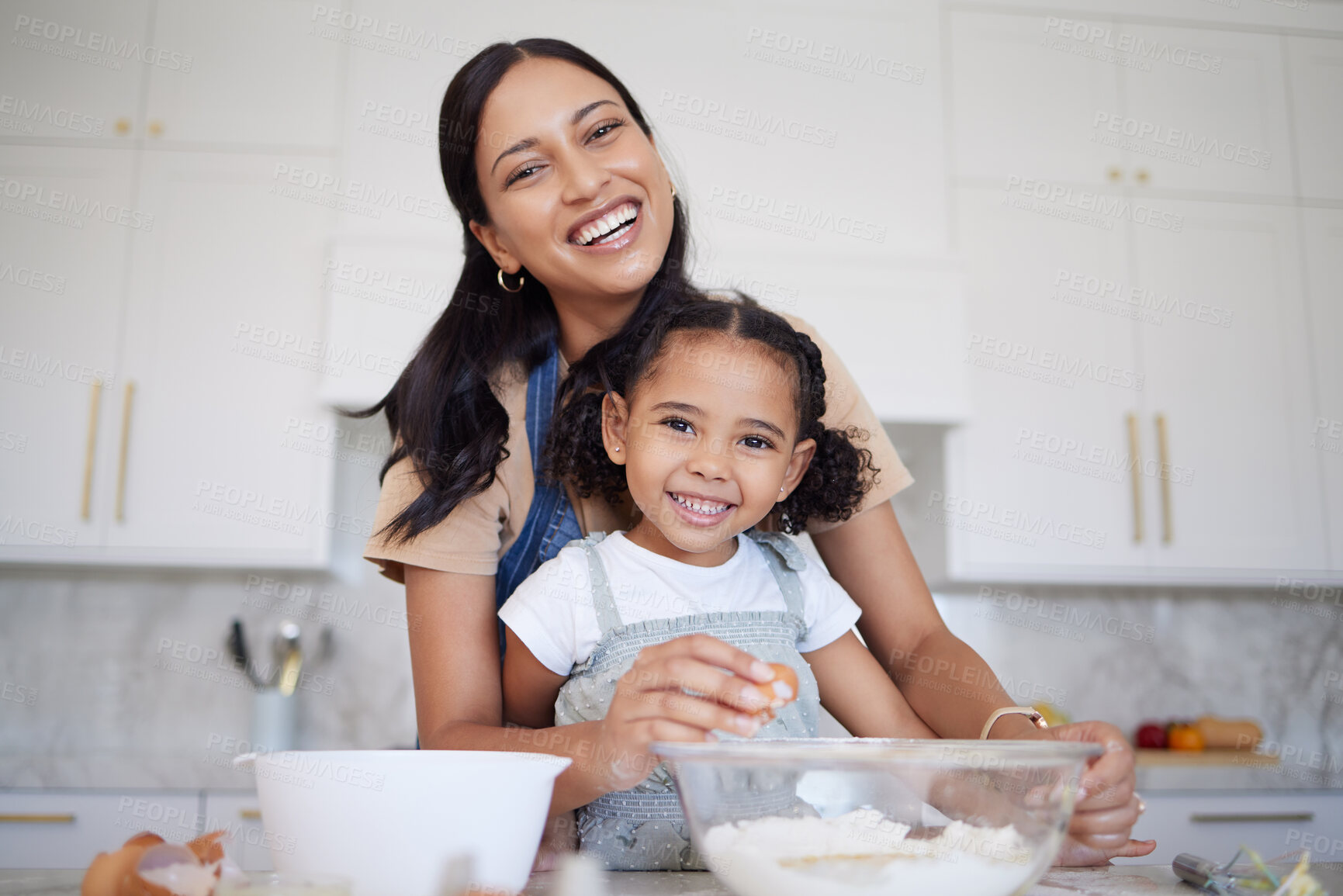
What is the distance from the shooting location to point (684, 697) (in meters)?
0.63

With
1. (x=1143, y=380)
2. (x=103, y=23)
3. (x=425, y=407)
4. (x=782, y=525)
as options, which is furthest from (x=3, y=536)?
(x=1143, y=380)

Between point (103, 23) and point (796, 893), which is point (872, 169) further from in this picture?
point (796, 893)

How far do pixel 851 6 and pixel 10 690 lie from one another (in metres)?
2.64

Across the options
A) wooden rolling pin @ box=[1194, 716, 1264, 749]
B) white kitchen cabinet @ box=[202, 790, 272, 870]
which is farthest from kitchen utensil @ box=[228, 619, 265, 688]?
wooden rolling pin @ box=[1194, 716, 1264, 749]

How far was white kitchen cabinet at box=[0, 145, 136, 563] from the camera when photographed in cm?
229

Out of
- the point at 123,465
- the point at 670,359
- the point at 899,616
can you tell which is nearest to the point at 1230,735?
the point at 899,616

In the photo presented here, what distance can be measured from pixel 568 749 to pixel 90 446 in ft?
6.45

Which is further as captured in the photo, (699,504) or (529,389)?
(529,389)

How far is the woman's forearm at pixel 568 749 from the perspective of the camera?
0.73 meters

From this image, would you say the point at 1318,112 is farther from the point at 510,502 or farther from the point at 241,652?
the point at 241,652

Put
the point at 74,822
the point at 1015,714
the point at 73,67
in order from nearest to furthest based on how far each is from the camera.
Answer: the point at 1015,714 < the point at 74,822 < the point at 73,67

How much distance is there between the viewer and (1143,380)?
8.46ft

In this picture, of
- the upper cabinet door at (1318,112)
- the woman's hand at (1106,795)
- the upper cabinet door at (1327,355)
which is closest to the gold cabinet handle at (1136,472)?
the upper cabinet door at (1327,355)

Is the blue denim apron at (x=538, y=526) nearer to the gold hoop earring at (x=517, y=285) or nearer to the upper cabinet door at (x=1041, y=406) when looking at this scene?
the gold hoop earring at (x=517, y=285)
